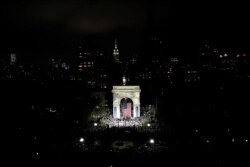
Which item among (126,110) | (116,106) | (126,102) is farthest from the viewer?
(126,102)

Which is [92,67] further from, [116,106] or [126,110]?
[126,110]

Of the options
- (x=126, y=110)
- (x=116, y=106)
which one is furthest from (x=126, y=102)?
(x=116, y=106)

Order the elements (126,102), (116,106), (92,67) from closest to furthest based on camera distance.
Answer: (116,106)
(126,102)
(92,67)

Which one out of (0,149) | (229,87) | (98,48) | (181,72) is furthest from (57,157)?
(98,48)

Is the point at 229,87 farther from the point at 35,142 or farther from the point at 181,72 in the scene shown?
the point at 35,142

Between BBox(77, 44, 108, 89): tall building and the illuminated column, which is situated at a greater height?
BBox(77, 44, 108, 89): tall building

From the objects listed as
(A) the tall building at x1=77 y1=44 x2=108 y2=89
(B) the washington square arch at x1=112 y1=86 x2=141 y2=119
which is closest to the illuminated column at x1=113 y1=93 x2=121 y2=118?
(B) the washington square arch at x1=112 y1=86 x2=141 y2=119

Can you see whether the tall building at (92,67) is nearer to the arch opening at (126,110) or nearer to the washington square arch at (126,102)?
the washington square arch at (126,102)

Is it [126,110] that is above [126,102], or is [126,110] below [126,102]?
below

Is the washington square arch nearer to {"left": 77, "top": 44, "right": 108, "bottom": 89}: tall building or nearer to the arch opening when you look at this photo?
the arch opening
